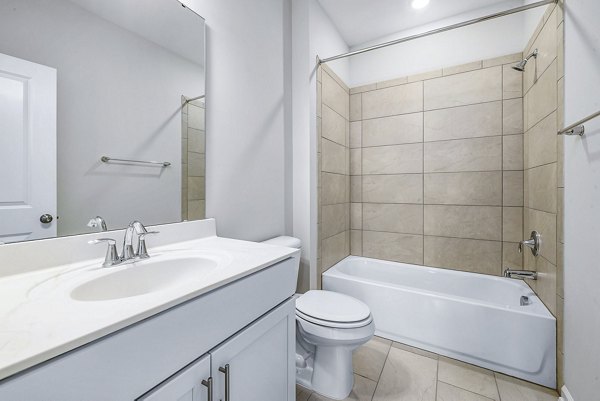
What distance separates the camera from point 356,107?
2611mm

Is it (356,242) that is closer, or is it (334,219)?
(334,219)

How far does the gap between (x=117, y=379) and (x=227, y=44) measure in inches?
61.9

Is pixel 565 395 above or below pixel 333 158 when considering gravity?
below

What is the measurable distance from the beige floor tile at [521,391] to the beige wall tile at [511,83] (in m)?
1.94

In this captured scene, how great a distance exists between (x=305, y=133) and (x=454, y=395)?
71.8 inches

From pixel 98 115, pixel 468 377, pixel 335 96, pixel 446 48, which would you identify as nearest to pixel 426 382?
pixel 468 377

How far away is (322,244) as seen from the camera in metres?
2.09

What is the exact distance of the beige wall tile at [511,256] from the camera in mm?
2015

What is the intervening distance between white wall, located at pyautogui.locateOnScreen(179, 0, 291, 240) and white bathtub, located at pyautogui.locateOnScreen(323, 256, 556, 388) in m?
0.87

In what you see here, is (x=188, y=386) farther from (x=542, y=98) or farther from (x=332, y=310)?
(x=542, y=98)

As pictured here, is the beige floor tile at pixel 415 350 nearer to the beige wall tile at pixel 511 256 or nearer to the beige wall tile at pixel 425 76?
the beige wall tile at pixel 511 256

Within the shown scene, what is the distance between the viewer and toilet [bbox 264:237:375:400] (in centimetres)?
133

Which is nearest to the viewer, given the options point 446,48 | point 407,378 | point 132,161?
point 132,161

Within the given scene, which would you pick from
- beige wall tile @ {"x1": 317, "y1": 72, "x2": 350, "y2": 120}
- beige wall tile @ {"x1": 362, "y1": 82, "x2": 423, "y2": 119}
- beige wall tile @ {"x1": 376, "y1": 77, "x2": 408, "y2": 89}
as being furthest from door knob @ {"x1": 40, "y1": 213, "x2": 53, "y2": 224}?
beige wall tile @ {"x1": 376, "y1": 77, "x2": 408, "y2": 89}
